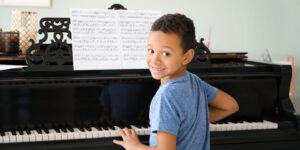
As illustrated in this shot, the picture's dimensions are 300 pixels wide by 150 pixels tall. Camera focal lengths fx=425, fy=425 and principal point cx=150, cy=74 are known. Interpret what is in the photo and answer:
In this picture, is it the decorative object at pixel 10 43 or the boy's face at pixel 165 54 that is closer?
the boy's face at pixel 165 54

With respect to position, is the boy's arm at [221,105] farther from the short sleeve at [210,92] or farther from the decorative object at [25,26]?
the decorative object at [25,26]

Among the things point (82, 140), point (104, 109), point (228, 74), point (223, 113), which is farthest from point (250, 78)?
point (82, 140)

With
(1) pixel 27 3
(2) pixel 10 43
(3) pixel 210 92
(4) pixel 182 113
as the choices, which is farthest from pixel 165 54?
(1) pixel 27 3

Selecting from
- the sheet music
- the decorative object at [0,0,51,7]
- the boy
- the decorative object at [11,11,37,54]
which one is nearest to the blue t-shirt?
the boy

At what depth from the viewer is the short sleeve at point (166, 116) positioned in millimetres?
1428

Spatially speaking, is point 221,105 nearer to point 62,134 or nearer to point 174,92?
point 174,92

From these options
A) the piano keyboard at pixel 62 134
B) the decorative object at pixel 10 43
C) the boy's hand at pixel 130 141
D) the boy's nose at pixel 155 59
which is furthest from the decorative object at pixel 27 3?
the boy's nose at pixel 155 59

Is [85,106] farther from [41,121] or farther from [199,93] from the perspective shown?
[199,93]

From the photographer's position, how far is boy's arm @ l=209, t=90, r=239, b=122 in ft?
5.89

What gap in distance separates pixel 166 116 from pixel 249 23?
10.6 ft

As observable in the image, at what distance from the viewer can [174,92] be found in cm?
146

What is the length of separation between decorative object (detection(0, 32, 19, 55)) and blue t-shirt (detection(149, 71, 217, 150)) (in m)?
1.29

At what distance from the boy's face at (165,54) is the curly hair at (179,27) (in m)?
0.01

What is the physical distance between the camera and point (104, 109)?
214 centimetres
